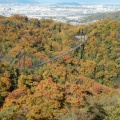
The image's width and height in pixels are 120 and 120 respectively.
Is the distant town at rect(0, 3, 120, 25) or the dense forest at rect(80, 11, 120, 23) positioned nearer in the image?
the dense forest at rect(80, 11, 120, 23)

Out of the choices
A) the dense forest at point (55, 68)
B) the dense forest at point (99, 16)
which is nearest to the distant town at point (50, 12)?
the dense forest at point (99, 16)

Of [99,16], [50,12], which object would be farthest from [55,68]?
[50,12]

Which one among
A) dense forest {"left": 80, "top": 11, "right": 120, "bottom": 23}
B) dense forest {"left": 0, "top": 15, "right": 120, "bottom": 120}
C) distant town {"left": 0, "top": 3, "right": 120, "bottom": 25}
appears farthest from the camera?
distant town {"left": 0, "top": 3, "right": 120, "bottom": 25}

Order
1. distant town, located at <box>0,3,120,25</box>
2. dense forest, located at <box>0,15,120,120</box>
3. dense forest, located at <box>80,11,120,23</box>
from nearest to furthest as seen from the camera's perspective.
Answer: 1. dense forest, located at <box>0,15,120,120</box>
2. dense forest, located at <box>80,11,120,23</box>
3. distant town, located at <box>0,3,120,25</box>

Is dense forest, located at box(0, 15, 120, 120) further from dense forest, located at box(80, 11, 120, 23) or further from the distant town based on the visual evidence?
dense forest, located at box(80, 11, 120, 23)

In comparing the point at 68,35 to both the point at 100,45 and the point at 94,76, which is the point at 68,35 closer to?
the point at 100,45

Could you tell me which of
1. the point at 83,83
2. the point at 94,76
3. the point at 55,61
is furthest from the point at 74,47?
the point at 83,83

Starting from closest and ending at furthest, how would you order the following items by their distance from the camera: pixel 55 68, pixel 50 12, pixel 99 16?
1. pixel 55 68
2. pixel 99 16
3. pixel 50 12

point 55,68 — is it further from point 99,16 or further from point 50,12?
point 50,12

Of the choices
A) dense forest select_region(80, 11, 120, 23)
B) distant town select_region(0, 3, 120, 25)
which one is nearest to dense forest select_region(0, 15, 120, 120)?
distant town select_region(0, 3, 120, 25)

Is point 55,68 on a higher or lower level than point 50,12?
higher
